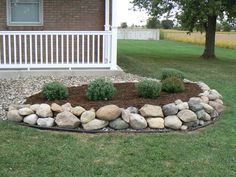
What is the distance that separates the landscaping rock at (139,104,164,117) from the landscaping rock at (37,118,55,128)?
143 cm

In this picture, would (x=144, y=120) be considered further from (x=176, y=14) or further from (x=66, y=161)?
(x=176, y=14)

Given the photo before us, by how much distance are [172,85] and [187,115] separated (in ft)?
5.21

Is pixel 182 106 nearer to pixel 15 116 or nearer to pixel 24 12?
pixel 15 116

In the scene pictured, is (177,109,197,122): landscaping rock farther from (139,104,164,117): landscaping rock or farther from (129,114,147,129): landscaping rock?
(129,114,147,129): landscaping rock

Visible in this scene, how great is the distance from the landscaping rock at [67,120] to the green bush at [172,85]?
2.50 meters

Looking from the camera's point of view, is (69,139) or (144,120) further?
(144,120)

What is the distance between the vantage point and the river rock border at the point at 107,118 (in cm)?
689

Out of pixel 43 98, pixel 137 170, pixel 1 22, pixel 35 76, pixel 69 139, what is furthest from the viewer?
pixel 1 22

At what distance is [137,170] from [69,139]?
151 centimetres

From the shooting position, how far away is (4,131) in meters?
6.66

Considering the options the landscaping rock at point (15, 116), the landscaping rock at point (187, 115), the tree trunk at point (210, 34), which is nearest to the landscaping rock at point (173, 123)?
the landscaping rock at point (187, 115)

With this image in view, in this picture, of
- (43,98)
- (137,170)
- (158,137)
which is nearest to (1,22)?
(43,98)

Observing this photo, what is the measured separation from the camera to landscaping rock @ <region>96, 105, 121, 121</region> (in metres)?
6.88

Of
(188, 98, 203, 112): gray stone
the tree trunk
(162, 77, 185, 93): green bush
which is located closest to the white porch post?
(162, 77, 185, 93): green bush
